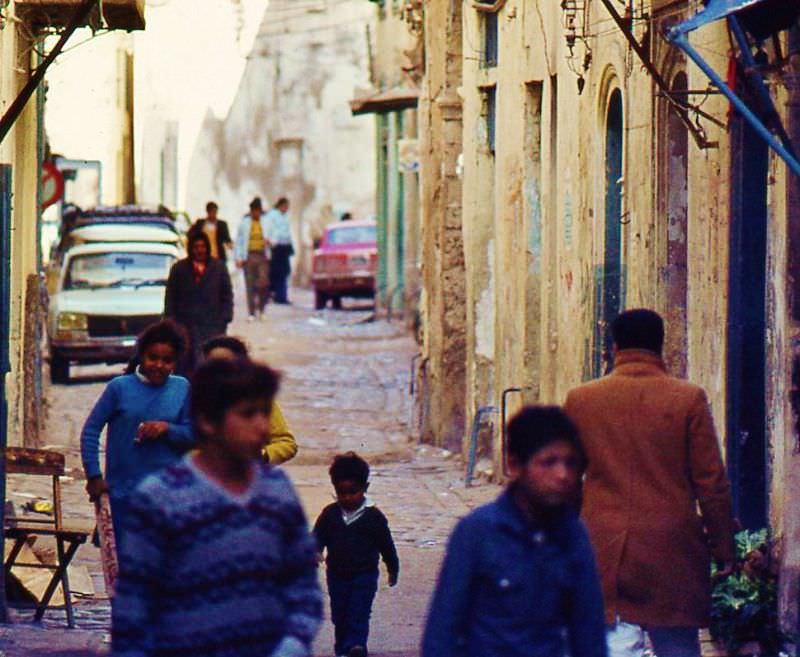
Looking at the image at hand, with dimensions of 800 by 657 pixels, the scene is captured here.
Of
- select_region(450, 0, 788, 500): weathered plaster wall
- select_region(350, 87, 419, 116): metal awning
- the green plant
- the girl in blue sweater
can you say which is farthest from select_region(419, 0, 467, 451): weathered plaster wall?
select_region(350, 87, 419, 116): metal awning

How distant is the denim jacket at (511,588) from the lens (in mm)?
5070

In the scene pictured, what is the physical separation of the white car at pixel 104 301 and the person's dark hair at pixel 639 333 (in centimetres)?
1646

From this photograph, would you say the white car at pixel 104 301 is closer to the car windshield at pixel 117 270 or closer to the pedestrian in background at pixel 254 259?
the car windshield at pixel 117 270

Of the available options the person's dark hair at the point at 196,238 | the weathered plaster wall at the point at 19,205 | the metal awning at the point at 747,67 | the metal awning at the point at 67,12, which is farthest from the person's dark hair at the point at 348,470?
the person's dark hair at the point at 196,238

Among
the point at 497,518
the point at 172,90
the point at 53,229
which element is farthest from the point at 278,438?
the point at 172,90

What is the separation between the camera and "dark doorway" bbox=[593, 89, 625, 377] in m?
13.1

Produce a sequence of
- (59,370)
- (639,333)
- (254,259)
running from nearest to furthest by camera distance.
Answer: (639,333) < (59,370) < (254,259)

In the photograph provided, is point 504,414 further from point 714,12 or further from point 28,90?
point 714,12

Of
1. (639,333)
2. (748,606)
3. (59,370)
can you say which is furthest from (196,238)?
(639,333)

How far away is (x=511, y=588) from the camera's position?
16.7 feet

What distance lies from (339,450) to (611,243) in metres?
5.60

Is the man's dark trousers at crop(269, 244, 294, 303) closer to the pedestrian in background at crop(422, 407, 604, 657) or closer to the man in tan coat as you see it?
the man in tan coat

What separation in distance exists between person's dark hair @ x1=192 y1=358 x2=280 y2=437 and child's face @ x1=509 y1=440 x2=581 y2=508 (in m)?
0.63

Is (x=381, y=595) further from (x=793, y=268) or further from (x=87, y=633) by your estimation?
(x=793, y=268)
